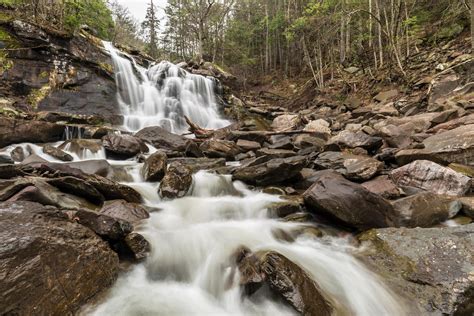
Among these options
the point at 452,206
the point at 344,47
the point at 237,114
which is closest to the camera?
the point at 452,206

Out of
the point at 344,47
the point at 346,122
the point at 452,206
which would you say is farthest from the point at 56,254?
the point at 344,47

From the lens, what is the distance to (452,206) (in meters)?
4.16

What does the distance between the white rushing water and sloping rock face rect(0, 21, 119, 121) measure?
8.24 meters

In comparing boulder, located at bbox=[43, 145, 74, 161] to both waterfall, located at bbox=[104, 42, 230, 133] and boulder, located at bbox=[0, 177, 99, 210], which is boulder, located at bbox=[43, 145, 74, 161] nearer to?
boulder, located at bbox=[0, 177, 99, 210]

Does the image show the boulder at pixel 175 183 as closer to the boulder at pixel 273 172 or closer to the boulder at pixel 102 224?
the boulder at pixel 273 172

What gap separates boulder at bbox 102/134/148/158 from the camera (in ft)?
24.8

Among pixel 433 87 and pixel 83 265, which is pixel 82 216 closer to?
pixel 83 265

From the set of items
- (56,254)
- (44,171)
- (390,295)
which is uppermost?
(44,171)

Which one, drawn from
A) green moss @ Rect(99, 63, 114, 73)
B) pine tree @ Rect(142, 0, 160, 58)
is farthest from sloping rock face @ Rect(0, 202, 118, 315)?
pine tree @ Rect(142, 0, 160, 58)

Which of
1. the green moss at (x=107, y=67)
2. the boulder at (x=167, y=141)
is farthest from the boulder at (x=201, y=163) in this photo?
the green moss at (x=107, y=67)

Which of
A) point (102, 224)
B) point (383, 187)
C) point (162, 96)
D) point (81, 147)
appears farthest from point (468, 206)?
point (162, 96)

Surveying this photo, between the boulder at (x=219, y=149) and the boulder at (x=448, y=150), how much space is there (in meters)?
4.28

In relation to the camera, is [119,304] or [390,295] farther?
[390,295]

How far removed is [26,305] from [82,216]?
1.14 m
